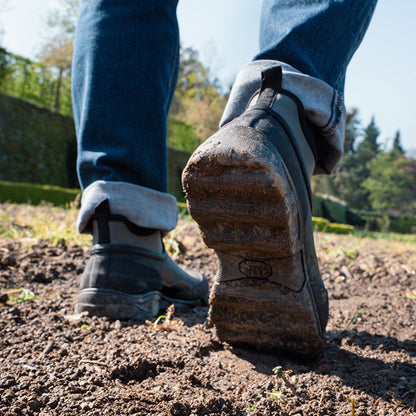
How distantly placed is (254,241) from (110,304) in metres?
0.67

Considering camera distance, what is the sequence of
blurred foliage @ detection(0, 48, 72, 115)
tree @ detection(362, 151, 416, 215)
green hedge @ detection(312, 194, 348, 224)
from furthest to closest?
tree @ detection(362, 151, 416, 215)
green hedge @ detection(312, 194, 348, 224)
blurred foliage @ detection(0, 48, 72, 115)

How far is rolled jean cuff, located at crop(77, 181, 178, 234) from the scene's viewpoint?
125cm

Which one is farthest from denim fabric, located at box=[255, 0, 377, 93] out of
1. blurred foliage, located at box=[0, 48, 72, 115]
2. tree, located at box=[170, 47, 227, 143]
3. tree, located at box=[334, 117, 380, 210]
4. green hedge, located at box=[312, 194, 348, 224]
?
tree, located at box=[334, 117, 380, 210]

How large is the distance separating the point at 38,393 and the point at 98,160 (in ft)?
2.41

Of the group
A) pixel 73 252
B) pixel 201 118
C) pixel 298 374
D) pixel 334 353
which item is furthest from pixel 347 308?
pixel 201 118

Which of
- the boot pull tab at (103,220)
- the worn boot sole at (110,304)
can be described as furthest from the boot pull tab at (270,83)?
the worn boot sole at (110,304)

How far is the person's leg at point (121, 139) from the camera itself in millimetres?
1264

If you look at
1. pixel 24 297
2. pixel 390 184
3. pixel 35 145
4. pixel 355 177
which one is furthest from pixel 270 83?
pixel 390 184

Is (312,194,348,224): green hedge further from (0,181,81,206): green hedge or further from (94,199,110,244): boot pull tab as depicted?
(94,199,110,244): boot pull tab

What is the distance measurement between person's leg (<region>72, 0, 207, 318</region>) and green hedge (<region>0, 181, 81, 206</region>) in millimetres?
6693

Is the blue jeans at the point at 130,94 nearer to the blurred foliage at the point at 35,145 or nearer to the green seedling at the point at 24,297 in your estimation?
the green seedling at the point at 24,297

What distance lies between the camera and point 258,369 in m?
0.91

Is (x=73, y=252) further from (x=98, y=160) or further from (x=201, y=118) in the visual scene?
(x=201, y=118)

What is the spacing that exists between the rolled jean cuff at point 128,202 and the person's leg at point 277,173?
0.40 m
